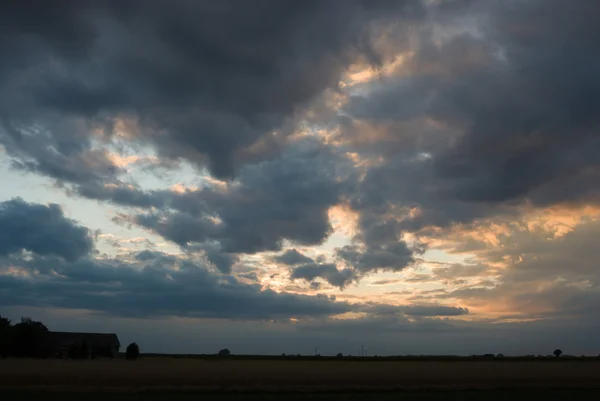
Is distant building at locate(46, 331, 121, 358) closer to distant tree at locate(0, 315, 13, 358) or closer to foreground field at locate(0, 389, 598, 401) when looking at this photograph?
distant tree at locate(0, 315, 13, 358)

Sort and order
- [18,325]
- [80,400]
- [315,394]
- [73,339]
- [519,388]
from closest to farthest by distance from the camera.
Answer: [80,400], [315,394], [519,388], [18,325], [73,339]

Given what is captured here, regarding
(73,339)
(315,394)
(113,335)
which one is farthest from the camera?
(113,335)

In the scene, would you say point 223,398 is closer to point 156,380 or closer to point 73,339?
point 156,380

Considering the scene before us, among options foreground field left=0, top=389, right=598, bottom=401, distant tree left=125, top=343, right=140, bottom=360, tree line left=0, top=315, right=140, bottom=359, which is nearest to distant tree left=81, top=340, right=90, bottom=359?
tree line left=0, top=315, right=140, bottom=359

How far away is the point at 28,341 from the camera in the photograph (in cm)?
11131

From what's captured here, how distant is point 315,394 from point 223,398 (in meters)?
7.12

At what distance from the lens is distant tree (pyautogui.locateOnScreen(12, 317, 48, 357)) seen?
110000 millimetres

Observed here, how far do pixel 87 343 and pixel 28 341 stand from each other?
1216 centimetres

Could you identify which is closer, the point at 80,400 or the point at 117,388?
the point at 80,400

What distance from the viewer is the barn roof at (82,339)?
4754 inches

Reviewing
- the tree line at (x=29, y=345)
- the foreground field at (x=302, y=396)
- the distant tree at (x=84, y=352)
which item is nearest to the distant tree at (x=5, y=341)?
the tree line at (x=29, y=345)

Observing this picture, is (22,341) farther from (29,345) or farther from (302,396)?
(302,396)

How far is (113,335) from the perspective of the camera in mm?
134875

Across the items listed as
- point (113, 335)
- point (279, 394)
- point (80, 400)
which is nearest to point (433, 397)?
point (279, 394)
